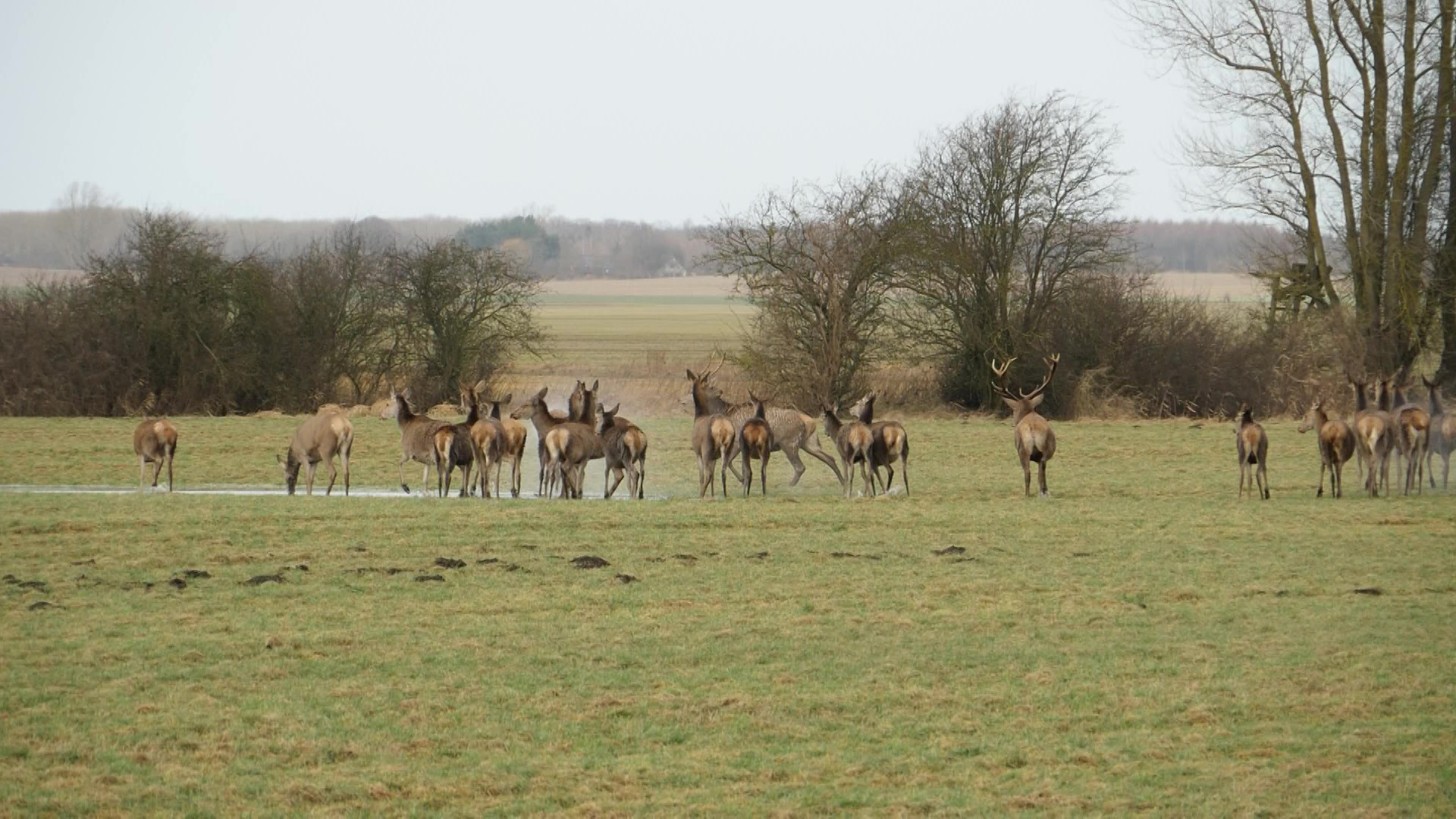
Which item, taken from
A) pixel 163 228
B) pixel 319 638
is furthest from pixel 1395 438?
pixel 163 228

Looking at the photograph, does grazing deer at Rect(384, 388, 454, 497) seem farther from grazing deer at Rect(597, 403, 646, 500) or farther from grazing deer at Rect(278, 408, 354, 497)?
grazing deer at Rect(597, 403, 646, 500)

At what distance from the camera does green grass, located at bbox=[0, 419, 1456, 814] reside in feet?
25.3

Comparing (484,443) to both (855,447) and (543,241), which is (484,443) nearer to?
(855,447)

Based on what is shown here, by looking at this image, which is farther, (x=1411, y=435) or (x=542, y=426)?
(x=542, y=426)

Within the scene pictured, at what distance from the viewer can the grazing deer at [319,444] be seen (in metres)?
21.4

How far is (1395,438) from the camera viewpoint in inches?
822

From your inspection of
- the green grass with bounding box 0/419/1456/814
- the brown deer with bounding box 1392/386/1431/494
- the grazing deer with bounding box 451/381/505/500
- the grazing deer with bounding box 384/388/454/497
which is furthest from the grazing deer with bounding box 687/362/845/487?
the brown deer with bounding box 1392/386/1431/494

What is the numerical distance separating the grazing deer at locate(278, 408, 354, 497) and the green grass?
8.17 feet

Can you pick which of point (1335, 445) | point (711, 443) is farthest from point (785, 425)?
point (1335, 445)

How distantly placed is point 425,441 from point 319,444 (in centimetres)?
149

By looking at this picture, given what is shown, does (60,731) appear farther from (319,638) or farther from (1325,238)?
(1325,238)

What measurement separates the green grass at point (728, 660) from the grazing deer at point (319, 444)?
249cm

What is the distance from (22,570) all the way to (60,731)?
6.00m

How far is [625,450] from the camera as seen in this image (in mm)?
21250
